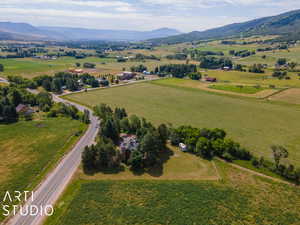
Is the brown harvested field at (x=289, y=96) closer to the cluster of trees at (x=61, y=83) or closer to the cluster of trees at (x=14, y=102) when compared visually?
the cluster of trees at (x=61, y=83)

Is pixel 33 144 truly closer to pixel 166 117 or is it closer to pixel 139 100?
pixel 166 117

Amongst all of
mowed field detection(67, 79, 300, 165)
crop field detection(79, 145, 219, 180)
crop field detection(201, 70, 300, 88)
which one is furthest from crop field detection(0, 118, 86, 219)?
crop field detection(201, 70, 300, 88)

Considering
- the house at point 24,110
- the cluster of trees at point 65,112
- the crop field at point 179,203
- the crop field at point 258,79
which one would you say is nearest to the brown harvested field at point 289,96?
the crop field at point 258,79

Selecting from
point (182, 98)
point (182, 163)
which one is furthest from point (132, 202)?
point (182, 98)

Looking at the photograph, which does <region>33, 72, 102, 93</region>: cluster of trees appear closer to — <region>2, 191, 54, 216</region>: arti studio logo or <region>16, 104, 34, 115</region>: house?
<region>16, 104, 34, 115</region>: house

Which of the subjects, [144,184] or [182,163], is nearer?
[144,184]

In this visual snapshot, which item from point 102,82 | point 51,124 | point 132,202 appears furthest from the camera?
point 102,82
